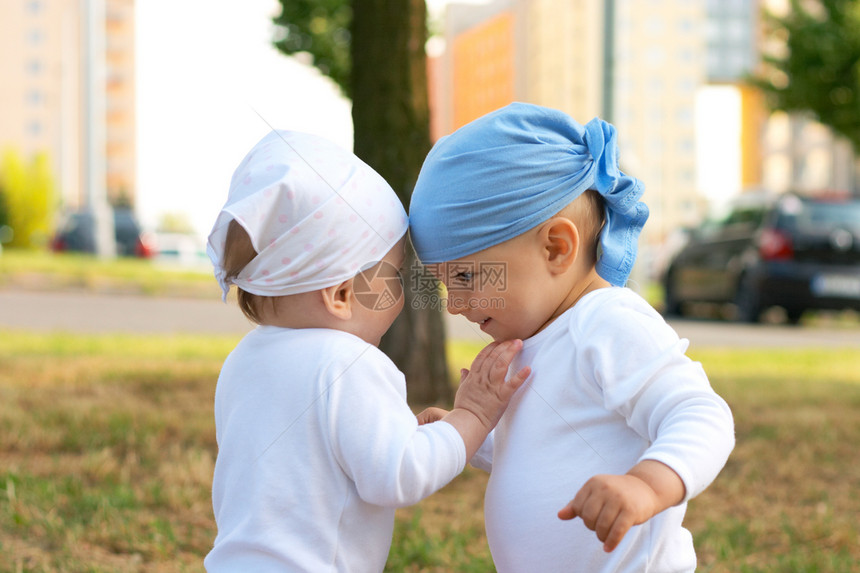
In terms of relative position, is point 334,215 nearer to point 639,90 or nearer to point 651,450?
point 651,450

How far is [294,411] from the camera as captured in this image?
1.45 metres

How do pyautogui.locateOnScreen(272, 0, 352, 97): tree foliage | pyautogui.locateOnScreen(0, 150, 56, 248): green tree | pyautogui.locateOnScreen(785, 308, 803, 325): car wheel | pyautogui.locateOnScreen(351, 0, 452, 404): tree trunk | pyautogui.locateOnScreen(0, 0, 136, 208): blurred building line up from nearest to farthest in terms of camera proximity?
pyautogui.locateOnScreen(351, 0, 452, 404): tree trunk
pyautogui.locateOnScreen(785, 308, 803, 325): car wheel
pyautogui.locateOnScreen(272, 0, 352, 97): tree foliage
pyautogui.locateOnScreen(0, 150, 56, 248): green tree
pyautogui.locateOnScreen(0, 0, 136, 208): blurred building

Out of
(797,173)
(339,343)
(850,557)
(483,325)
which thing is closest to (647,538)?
(483,325)

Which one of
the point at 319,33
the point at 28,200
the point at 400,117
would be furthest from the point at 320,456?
the point at 28,200

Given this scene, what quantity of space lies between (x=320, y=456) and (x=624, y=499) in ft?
1.62

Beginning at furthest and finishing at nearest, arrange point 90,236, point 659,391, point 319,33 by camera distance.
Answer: point 90,236 < point 319,33 < point 659,391

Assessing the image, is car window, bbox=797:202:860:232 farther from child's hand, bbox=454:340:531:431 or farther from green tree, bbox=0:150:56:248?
green tree, bbox=0:150:56:248

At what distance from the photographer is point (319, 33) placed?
15953 mm

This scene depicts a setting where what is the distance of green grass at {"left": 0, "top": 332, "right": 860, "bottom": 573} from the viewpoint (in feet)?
7.66

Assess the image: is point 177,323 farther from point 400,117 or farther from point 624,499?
point 624,499

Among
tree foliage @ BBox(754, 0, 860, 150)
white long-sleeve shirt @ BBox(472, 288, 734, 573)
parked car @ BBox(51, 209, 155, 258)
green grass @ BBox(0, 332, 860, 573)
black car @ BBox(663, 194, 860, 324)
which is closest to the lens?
white long-sleeve shirt @ BBox(472, 288, 734, 573)

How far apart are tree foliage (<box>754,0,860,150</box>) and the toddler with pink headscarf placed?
15141 millimetres

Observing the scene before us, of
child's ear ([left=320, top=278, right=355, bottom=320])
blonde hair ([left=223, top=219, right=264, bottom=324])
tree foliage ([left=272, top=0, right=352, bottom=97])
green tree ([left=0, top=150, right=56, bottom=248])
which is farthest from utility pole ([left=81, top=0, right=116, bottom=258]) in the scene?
child's ear ([left=320, top=278, right=355, bottom=320])

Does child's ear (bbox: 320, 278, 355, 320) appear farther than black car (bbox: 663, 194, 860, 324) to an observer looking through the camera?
No
